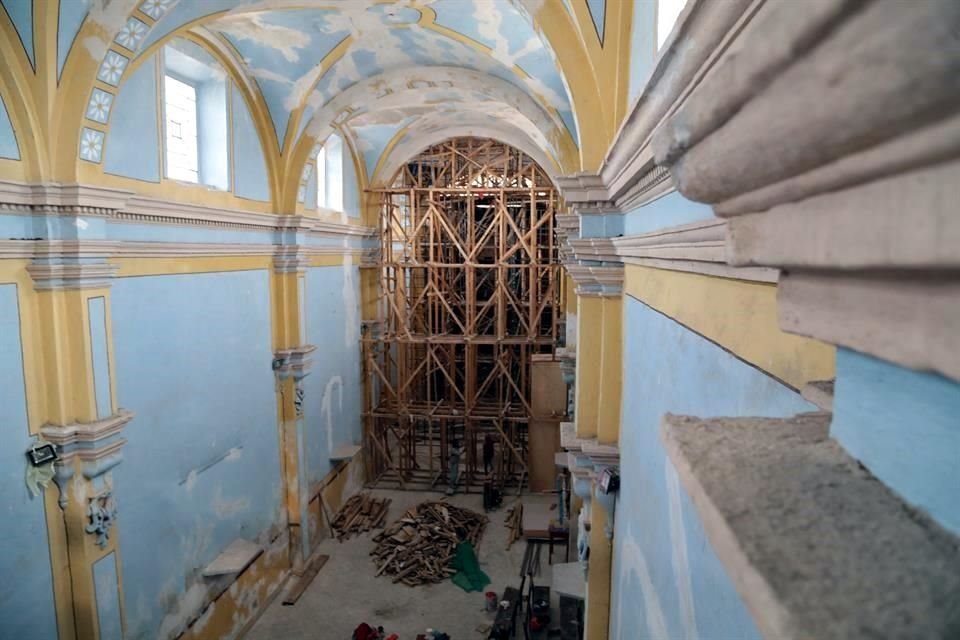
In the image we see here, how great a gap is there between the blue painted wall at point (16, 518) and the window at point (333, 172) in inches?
266

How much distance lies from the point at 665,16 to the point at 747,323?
182 centimetres

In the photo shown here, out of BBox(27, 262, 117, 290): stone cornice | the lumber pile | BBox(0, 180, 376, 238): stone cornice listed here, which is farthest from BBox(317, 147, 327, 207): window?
the lumber pile

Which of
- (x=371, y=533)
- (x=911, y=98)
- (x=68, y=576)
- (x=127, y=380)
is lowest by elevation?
(x=371, y=533)

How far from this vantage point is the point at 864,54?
42cm

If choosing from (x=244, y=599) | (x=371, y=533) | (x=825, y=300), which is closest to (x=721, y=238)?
(x=825, y=300)

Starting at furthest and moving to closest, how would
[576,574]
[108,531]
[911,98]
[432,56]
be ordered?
[432,56]
[576,574]
[108,531]
[911,98]

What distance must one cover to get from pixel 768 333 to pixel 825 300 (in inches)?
29.1

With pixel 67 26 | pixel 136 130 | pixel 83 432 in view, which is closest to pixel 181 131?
pixel 136 130

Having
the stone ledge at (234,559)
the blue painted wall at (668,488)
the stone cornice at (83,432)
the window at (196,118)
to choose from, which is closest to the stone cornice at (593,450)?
the blue painted wall at (668,488)

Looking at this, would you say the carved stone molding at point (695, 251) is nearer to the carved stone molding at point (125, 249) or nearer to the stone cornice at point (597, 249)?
the stone cornice at point (597, 249)

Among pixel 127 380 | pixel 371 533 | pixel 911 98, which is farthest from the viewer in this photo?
pixel 371 533

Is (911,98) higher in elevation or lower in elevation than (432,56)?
lower

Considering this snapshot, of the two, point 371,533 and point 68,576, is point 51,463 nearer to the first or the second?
point 68,576

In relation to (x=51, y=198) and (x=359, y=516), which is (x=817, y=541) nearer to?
(x=51, y=198)
